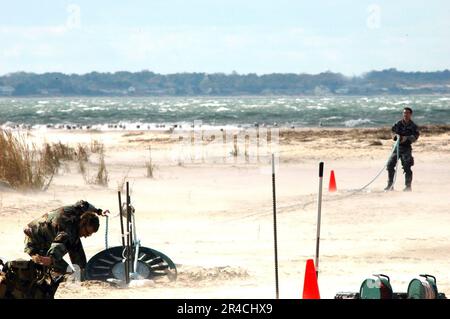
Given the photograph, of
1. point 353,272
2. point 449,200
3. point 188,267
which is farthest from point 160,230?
point 449,200

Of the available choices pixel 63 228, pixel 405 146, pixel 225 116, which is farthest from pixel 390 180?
pixel 225 116

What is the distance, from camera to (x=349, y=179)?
77.2ft

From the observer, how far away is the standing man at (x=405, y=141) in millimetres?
19500

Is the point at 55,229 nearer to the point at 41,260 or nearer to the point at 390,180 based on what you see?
the point at 41,260

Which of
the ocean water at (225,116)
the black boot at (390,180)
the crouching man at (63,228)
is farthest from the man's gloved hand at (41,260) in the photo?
the ocean water at (225,116)

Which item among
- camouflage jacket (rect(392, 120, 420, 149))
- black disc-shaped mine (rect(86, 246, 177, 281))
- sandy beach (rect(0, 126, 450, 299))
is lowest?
sandy beach (rect(0, 126, 450, 299))

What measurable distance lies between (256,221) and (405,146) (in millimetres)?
4468

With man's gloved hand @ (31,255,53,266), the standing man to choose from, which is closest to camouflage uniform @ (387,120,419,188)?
the standing man

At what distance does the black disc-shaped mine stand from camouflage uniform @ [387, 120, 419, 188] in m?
8.69

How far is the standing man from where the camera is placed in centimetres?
1950

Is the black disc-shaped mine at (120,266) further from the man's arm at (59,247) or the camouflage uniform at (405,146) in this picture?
the camouflage uniform at (405,146)

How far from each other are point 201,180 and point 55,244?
14408 millimetres

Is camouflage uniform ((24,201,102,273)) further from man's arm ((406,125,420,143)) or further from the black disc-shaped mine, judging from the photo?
man's arm ((406,125,420,143))
